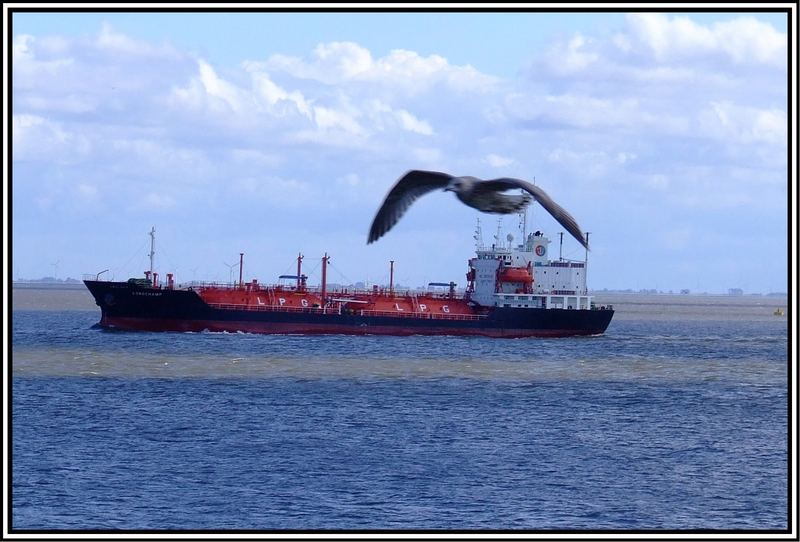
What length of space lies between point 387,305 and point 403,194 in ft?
226

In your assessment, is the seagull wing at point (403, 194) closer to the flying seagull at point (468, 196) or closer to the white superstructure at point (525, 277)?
the flying seagull at point (468, 196)

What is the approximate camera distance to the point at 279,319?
7712 cm

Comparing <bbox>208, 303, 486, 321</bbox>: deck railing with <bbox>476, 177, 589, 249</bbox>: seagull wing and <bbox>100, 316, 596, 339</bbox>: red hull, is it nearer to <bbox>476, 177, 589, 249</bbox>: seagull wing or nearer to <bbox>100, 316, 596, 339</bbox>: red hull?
<bbox>100, 316, 596, 339</bbox>: red hull

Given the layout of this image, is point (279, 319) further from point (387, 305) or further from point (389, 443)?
point (389, 443)

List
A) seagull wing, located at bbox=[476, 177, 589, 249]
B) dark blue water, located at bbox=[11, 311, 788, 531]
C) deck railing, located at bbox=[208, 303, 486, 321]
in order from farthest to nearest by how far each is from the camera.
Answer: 1. deck railing, located at bbox=[208, 303, 486, 321]
2. dark blue water, located at bbox=[11, 311, 788, 531]
3. seagull wing, located at bbox=[476, 177, 589, 249]

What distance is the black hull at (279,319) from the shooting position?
75312 mm

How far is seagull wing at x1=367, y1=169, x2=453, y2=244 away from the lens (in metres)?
10.4

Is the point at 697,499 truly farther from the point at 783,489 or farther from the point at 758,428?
the point at 758,428

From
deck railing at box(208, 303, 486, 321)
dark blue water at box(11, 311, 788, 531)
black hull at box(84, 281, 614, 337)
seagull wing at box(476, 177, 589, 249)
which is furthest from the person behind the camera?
Result: deck railing at box(208, 303, 486, 321)

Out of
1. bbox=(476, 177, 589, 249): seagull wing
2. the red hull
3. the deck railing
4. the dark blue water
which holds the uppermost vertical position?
bbox=(476, 177, 589, 249): seagull wing

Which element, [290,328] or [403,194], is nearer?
[403,194]

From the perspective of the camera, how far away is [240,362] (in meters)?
59.7

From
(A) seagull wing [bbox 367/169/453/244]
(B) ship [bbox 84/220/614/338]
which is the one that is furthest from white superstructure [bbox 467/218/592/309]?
(A) seagull wing [bbox 367/169/453/244]

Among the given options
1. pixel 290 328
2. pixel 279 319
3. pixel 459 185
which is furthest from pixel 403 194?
pixel 290 328
